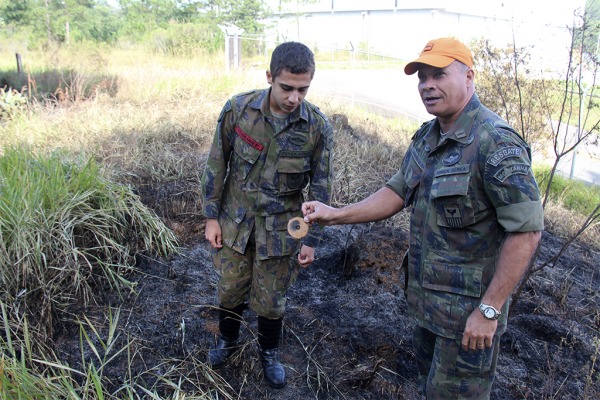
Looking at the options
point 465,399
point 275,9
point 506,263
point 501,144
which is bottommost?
point 465,399

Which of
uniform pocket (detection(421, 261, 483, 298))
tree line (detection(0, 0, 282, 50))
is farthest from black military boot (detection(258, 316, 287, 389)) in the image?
tree line (detection(0, 0, 282, 50))

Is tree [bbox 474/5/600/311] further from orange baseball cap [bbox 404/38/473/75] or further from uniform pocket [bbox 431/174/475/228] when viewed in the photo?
orange baseball cap [bbox 404/38/473/75]

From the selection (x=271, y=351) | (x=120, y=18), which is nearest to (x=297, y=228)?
(x=271, y=351)

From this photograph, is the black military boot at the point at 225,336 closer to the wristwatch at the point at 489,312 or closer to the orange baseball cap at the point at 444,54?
the wristwatch at the point at 489,312

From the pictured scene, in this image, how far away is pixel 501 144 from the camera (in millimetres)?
1700

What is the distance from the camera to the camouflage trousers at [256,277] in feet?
8.17

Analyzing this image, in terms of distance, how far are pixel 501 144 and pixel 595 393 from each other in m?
1.75

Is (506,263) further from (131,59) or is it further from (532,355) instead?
(131,59)

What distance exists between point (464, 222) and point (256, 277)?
1176 mm

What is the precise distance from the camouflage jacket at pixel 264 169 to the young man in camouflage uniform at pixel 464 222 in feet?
1.94

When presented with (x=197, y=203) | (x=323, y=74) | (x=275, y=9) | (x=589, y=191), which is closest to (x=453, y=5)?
(x=275, y=9)

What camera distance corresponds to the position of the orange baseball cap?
179 cm

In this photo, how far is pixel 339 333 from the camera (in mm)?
3041

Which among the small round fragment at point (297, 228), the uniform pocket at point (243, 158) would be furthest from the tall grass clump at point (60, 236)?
the small round fragment at point (297, 228)
